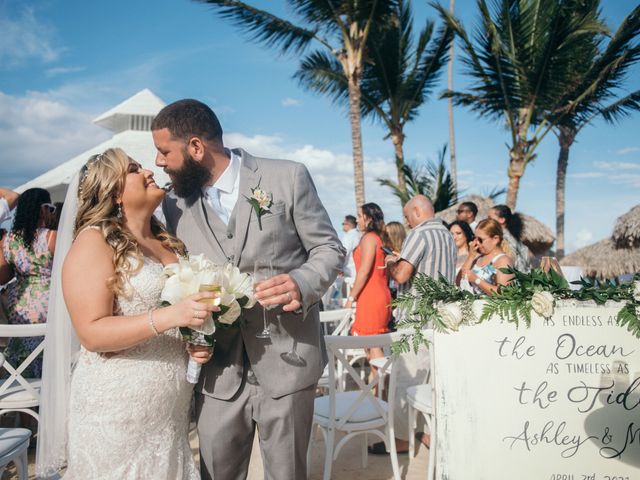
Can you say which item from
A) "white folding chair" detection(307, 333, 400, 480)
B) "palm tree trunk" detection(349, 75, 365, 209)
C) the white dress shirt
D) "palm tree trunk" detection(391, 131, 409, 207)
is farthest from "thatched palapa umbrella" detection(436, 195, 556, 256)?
the white dress shirt

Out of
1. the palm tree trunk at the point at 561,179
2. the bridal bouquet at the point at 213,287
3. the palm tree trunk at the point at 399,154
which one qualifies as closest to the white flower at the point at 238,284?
the bridal bouquet at the point at 213,287

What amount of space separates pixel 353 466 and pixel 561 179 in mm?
22877

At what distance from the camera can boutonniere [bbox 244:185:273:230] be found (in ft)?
7.47

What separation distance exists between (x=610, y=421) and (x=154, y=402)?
6.67 ft

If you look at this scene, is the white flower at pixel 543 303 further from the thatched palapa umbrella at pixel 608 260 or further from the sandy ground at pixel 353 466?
the thatched palapa umbrella at pixel 608 260

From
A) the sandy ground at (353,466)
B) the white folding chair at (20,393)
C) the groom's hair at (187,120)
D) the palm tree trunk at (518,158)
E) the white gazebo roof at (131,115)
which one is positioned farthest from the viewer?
the white gazebo roof at (131,115)

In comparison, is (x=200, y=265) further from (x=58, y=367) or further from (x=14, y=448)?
(x=14, y=448)

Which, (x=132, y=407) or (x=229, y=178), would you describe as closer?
(x=132, y=407)

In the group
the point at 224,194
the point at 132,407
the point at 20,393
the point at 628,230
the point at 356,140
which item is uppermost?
the point at 356,140

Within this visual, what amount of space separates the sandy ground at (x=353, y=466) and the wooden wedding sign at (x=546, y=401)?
2.13m

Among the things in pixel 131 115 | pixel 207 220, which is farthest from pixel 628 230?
pixel 131 115

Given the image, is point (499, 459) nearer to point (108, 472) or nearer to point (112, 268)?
point (108, 472)

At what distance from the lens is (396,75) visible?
1606 centimetres

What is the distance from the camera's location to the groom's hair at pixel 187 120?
2.40m
